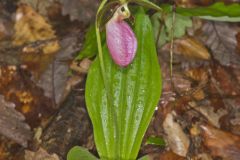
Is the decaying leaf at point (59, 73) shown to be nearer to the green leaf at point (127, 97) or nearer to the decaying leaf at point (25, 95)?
the decaying leaf at point (25, 95)

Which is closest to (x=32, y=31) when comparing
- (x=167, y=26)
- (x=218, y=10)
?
(x=167, y=26)

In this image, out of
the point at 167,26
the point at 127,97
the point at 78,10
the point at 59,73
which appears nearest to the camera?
the point at 127,97

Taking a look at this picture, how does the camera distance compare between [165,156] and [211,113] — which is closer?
[165,156]

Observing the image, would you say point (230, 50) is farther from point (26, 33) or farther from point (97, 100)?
point (26, 33)

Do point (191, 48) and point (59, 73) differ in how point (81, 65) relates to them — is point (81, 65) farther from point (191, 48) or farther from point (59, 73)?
point (191, 48)

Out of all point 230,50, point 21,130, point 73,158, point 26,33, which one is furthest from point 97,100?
point 230,50

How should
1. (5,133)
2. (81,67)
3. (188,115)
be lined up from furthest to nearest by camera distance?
(81,67) → (188,115) → (5,133)
